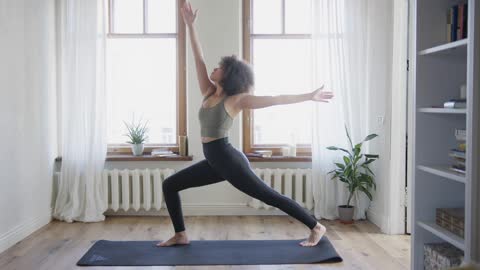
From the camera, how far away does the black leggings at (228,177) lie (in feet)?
12.4

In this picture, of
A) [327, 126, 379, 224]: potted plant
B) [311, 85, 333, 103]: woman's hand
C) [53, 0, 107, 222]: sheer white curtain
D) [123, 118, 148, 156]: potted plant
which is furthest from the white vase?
[311, 85, 333, 103]: woman's hand

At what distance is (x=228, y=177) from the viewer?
12.4 feet

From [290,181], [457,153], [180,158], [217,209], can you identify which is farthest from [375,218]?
[457,153]

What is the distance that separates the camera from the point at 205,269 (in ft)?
11.6

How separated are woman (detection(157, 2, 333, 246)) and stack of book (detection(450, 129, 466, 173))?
3.86 feet

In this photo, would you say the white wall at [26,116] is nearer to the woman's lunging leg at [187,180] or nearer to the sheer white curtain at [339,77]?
the woman's lunging leg at [187,180]

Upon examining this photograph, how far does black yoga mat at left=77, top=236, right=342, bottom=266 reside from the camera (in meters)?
3.66

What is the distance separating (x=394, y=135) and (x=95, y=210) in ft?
9.03

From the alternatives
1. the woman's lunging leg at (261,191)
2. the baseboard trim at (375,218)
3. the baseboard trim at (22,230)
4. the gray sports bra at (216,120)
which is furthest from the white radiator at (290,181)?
the baseboard trim at (22,230)

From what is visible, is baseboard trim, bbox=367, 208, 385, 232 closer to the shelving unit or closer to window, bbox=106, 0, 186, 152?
the shelving unit

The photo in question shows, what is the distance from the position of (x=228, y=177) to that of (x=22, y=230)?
1800mm

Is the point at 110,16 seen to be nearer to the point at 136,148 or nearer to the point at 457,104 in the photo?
the point at 136,148

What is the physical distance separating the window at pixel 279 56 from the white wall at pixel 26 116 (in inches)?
72.2

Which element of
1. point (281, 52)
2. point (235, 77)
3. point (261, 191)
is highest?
point (281, 52)
